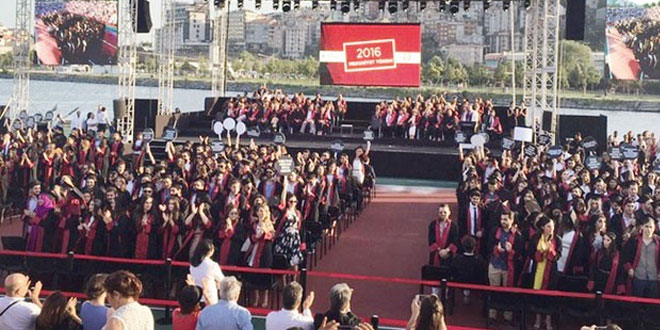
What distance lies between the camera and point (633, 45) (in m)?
33.7

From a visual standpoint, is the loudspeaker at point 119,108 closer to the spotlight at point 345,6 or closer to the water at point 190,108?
the spotlight at point 345,6

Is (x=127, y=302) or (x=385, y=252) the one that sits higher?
(x=127, y=302)

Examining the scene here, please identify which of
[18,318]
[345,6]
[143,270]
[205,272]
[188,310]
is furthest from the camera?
[345,6]

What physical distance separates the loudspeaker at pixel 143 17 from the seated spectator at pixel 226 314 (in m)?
18.5

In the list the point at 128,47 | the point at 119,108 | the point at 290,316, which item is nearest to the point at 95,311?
the point at 290,316

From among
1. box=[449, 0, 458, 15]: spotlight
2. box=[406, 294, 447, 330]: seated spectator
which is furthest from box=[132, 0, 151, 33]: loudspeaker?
box=[406, 294, 447, 330]: seated spectator

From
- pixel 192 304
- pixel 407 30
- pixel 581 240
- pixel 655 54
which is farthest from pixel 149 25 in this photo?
pixel 655 54

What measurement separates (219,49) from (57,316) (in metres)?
25.4

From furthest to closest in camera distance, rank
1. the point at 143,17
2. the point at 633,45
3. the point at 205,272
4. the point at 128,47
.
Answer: the point at 633,45
the point at 143,17
the point at 128,47
the point at 205,272

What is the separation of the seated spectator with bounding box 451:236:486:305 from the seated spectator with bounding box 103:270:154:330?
498 cm

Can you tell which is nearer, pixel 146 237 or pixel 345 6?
pixel 146 237

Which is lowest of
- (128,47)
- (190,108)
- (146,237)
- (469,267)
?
(469,267)

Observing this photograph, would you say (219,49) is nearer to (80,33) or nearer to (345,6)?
(345,6)

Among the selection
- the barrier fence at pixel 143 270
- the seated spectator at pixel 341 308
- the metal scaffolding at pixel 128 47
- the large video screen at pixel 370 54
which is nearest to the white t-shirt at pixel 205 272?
the barrier fence at pixel 143 270
